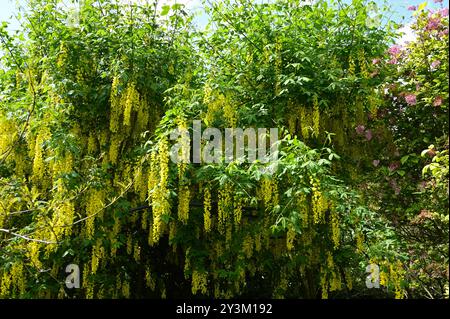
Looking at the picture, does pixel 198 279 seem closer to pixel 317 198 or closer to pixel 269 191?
pixel 269 191

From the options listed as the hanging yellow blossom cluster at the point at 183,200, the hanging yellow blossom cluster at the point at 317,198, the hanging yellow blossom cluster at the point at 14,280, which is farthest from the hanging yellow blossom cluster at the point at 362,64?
the hanging yellow blossom cluster at the point at 14,280

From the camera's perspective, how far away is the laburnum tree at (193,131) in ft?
12.5

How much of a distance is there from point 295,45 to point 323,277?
2315 millimetres

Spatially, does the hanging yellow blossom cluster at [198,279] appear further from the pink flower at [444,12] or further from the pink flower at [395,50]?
the pink flower at [444,12]

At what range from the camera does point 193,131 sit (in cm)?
392

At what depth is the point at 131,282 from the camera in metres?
4.89


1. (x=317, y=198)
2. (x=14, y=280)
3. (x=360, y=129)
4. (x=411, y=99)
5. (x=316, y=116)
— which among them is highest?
(x=411, y=99)

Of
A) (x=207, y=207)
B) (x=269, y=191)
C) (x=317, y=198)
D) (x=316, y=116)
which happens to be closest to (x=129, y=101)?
(x=207, y=207)

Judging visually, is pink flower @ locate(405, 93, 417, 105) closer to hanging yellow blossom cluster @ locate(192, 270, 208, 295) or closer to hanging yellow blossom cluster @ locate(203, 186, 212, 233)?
hanging yellow blossom cluster @ locate(203, 186, 212, 233)

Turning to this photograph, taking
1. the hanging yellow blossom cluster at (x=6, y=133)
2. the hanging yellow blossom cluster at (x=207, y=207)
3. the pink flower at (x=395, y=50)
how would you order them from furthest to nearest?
the pink flower at (x=395, y=50) < the hanging yellow blossom cluster at (x=6, y=133) < the hanging yellow blossom cluster at (x=207, y=207)

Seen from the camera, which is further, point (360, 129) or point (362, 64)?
point (360, 129)

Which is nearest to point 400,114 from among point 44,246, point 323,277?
point 323,277

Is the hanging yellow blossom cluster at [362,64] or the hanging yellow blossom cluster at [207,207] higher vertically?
the hanging yellow blossom cluster at [362,64]
